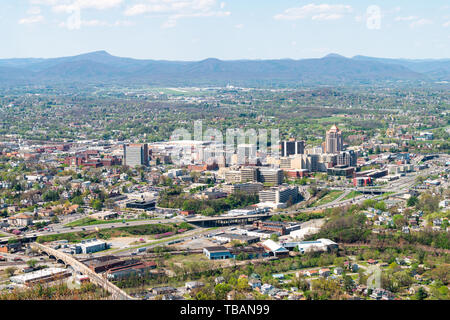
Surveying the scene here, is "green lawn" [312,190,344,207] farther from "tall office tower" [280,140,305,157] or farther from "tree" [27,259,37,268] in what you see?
"tree" [27,259,37,268]

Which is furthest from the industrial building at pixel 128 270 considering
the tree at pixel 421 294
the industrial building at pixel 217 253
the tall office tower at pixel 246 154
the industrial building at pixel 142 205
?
the tall office tower at pixel 246 154

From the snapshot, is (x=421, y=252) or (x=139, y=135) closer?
(x=421, y=252)

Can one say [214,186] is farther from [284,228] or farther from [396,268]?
[396,268]

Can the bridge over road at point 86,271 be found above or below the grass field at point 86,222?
above

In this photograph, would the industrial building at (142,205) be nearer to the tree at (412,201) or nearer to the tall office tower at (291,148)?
the tree at (412,201)

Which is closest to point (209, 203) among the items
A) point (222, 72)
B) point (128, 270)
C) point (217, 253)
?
point (217, 253)

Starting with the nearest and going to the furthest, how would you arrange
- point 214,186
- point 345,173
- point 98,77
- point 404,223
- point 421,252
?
point 421,252 < point 404,223 < point 214,186 < point 345,173 < point 98,77
